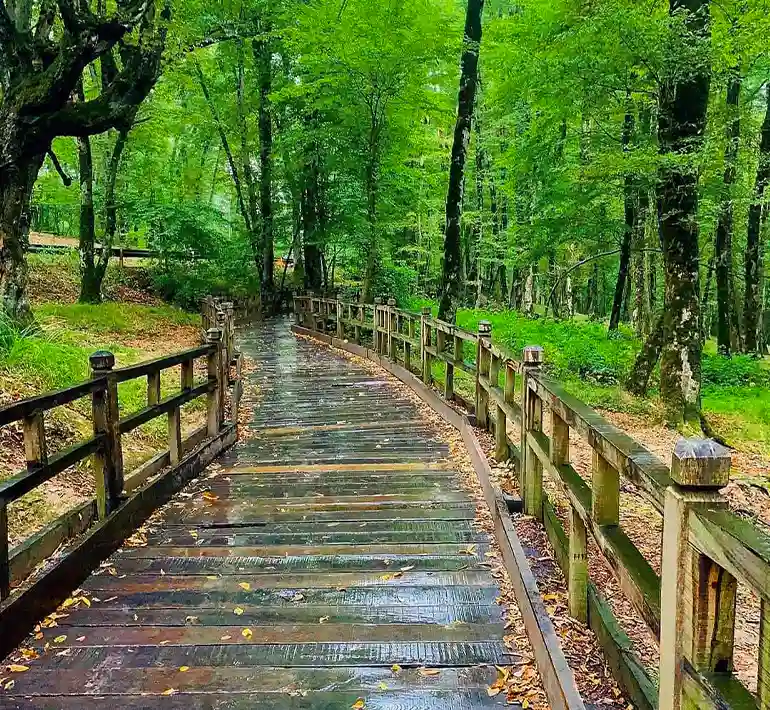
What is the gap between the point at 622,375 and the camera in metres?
13.1

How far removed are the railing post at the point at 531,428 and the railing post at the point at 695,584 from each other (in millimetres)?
2656

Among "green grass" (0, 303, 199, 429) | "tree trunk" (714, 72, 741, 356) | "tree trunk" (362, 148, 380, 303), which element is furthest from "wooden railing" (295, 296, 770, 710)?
"tree trunk" (714, 72, 741, 356)

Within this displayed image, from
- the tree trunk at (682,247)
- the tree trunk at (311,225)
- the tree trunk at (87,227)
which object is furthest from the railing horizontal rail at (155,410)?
the tree trunk at (311,225)

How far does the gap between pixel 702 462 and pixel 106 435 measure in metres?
3.97

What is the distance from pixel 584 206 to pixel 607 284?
27536 millimetres

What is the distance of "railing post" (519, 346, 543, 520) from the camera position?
4566 mm

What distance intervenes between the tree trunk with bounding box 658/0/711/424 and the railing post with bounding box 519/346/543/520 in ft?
20.0

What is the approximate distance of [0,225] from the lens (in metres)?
9.27

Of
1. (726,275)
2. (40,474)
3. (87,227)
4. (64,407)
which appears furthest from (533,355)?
(87,227)

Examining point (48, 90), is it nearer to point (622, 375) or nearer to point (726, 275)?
point (622, 375)

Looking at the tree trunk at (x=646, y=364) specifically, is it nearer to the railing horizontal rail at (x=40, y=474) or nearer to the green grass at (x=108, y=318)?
the railing horizontal rail at (x=40, y=474)

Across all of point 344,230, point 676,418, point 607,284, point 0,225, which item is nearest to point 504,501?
point 676,418

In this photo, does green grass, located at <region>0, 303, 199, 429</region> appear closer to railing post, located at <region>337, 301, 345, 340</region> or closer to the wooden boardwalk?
the wooden boardwalk

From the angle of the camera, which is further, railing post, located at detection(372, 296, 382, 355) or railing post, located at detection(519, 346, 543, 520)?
railing post, located at detection(372, 296, 382, 355)
